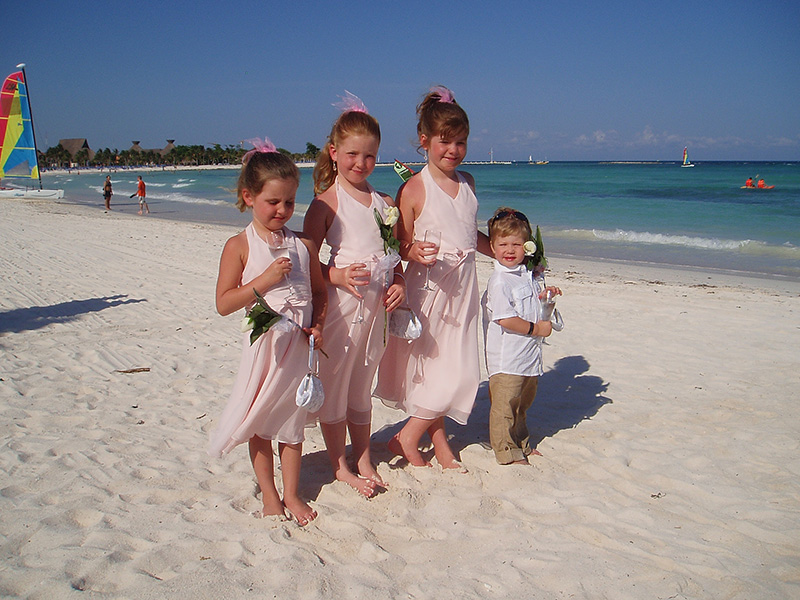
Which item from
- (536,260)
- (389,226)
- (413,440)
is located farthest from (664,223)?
(389,226)

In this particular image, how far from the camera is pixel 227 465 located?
3688 mm

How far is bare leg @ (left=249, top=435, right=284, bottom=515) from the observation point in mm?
3072

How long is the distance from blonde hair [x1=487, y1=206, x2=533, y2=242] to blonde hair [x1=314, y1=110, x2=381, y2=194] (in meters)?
0.90

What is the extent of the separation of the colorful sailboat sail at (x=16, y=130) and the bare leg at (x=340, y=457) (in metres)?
27.1

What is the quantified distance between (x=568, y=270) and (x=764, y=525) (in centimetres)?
908

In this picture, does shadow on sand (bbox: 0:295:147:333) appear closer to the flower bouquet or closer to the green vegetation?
the flower bouquet

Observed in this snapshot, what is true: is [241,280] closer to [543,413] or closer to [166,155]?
[543,413]

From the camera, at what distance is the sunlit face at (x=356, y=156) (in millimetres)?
3109

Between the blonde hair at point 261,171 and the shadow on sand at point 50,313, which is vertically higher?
the blonde hair at point 261,171

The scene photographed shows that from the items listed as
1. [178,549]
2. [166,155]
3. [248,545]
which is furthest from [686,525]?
[166,155]

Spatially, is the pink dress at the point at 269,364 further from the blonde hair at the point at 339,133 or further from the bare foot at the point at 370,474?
the bare foot at the point at 370,474

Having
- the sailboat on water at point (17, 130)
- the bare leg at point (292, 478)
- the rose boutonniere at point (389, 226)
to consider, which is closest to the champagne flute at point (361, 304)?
the rose boutonniere at point (389, 226)

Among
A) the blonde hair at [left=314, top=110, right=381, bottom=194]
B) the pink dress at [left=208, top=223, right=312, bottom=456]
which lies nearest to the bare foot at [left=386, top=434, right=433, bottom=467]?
the pink dress at [left=208, top=223, right=312, bottom=456]

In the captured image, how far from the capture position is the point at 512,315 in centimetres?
351
